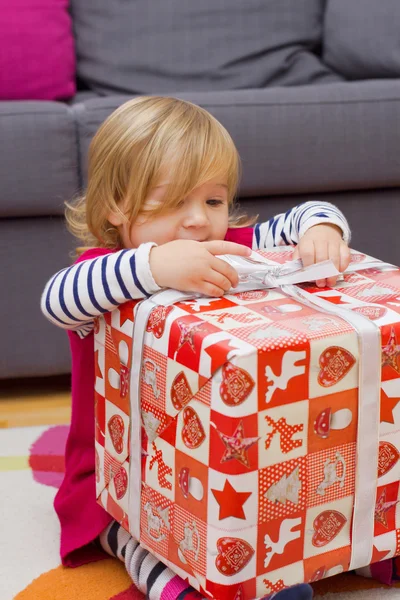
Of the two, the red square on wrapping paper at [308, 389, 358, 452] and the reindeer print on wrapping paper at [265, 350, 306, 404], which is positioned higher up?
the reindeer print on wrapping paper at [265, 350, 306, 404]

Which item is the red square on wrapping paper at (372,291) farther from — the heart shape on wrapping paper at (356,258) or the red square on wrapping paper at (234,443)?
the red square on wrapping paper at (234,443)

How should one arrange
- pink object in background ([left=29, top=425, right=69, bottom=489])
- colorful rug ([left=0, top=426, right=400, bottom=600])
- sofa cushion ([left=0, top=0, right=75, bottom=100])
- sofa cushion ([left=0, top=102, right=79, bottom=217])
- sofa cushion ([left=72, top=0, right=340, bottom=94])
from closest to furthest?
1. colorful rug ([left=0, top=426, right=400, bottom=600])
2. pink object in background ([left=29, top=425, right=69, bottom=489])
3. sofa cushion ([left=0, top=102, right=79, bottom=217])
4. sofa cushion ([left=0, top=0, right=75, bottom=100])
5. sofa cushion ([left=72, top=0, right=340, bottom=94])

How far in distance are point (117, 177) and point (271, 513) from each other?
47 centimetres

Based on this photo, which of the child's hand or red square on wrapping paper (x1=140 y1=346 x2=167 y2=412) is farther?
the child's hand

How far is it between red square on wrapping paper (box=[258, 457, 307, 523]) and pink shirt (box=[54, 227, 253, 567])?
A: 293 millimetres

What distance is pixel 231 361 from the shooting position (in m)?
0.74

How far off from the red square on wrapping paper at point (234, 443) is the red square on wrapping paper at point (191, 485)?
30 mm

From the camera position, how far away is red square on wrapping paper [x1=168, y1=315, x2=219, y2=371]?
78 centimetres

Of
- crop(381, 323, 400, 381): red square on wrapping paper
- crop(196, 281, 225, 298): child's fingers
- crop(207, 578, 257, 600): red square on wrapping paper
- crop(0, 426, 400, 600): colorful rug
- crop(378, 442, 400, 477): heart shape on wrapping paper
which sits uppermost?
crop(196, 281, 225, 298): child's fingers

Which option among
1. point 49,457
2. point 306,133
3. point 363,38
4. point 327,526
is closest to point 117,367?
point 327,526

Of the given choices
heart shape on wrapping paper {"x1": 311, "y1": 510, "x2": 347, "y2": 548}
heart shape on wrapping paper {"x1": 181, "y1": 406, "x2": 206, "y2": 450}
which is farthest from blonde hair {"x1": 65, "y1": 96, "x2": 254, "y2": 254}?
heart shape on wrapping paper {"x1": 311, "y1": 510, "x2": 347, "y2": 548}

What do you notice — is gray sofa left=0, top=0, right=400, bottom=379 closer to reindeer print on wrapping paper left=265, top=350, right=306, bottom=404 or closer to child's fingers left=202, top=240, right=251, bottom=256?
child's fingers left=202, top=240, right=251, bottom=256

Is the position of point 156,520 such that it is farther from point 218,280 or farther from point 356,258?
point 356,258

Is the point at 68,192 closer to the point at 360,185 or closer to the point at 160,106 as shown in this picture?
the point at 160,106
